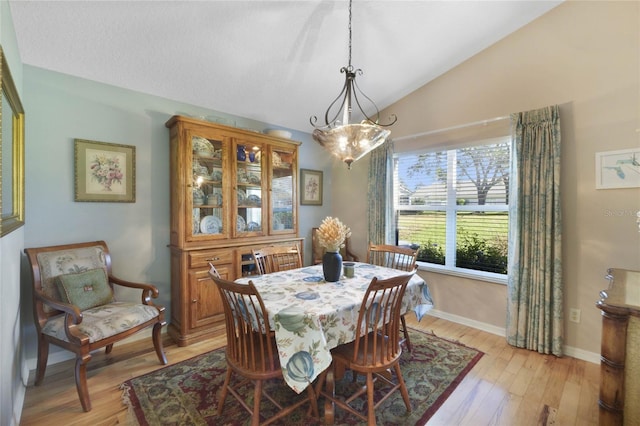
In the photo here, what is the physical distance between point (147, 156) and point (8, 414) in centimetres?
207

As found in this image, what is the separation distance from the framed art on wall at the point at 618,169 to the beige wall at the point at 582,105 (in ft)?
0.14

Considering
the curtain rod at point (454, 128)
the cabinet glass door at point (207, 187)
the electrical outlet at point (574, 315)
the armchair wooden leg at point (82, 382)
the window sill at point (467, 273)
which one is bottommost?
the armchair wooden leg at point (82, 382)

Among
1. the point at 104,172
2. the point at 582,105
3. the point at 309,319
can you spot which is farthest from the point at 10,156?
the point at 582,105

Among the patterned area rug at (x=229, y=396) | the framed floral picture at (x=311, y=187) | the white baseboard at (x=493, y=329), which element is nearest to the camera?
the patterned area rug at (x=229, y=396)

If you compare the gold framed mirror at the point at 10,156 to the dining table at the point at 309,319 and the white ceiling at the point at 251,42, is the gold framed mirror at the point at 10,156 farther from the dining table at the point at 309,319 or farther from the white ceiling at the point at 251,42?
the dining table at the point at 309,319

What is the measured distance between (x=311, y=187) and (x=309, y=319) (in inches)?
117

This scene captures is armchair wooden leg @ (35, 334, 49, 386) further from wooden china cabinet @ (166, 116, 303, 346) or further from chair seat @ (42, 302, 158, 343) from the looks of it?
Result: wooden china cabinet @ (166, 116, 303, 346)

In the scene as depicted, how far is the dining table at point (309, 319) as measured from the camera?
1422 millimetres

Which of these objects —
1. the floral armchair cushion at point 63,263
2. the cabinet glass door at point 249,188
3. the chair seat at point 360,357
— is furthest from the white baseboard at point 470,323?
the floral armchair cushion at point 63,263

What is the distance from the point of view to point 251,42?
7.96 feet

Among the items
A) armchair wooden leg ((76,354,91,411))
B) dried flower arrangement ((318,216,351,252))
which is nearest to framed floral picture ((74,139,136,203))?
armchair wooden leg ((76,354,91,411))

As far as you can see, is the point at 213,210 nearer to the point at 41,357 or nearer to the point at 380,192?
the point at 41,357

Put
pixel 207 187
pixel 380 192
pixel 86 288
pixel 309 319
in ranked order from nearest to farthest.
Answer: pixel 309 319
pixel 86 288
pixel 207 187
pixel 380 192

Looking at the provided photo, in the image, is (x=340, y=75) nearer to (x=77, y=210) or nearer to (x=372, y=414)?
(x=77, y=210)
